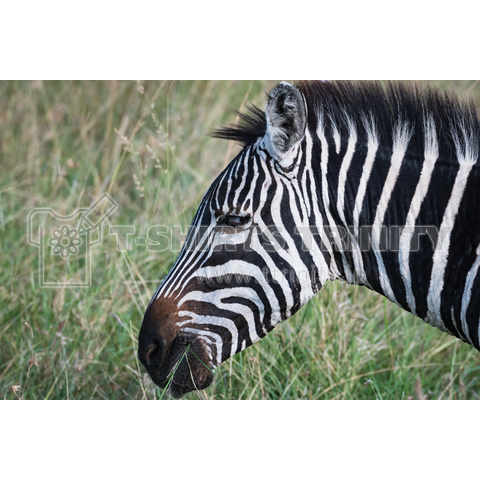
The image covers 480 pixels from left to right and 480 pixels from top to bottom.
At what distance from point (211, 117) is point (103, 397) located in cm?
471

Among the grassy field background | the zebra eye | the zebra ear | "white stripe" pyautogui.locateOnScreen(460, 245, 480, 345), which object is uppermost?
the zebra ear

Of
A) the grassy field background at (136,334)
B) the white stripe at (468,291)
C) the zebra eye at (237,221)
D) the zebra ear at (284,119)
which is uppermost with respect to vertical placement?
the zebra ear at (284,119)

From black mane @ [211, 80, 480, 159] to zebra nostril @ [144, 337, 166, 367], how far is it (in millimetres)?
1290

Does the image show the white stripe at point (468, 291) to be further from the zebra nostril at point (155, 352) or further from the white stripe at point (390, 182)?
the zebra nostril at point (155, 352)

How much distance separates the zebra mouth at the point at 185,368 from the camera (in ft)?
9.19

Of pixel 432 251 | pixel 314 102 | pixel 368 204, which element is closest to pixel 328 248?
pixel 368 204

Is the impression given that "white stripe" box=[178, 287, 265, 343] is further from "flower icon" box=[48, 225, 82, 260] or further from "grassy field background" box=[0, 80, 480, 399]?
"flower icon" box=[48, 225, 82, 260]

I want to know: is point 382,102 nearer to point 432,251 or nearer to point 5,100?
point 432,251

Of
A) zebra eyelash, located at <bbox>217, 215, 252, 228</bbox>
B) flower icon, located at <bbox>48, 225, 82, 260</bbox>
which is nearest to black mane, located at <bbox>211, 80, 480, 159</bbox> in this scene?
zebra eyelash, located at <bbox>217, 215, 252, 228</bbox>

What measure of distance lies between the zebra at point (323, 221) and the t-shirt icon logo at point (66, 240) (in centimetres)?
269

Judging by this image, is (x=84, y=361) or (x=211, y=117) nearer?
(x=84, y=361)

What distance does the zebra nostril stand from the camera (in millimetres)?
2766

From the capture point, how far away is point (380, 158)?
2.74 m

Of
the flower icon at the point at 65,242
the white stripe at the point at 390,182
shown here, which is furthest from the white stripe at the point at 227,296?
the flower icon at the point at 65,242
